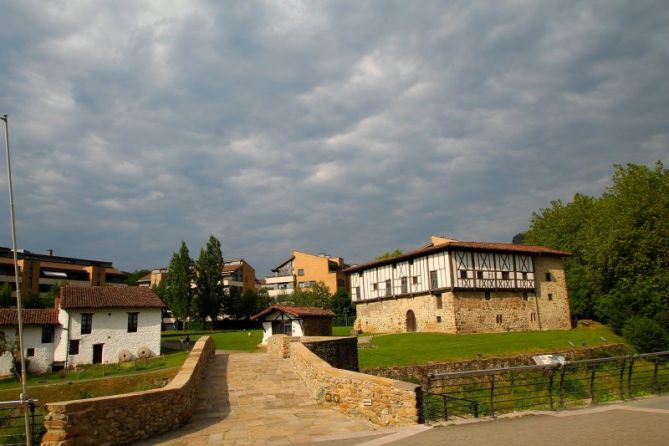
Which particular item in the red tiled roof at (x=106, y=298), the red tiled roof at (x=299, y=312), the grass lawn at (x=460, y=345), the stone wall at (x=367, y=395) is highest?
the red tiled roof at (x=106, y=298)

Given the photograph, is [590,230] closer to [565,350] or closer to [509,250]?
[509,250]

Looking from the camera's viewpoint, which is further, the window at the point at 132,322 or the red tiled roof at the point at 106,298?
the window at the point at 132,322

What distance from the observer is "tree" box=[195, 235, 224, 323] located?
199 feet

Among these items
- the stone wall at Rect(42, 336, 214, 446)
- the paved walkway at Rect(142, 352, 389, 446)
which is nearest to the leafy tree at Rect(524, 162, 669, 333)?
the paved walkway at Rect(142, 352, 389, 446)

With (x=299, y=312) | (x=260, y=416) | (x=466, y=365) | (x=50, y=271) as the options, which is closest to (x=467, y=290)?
(x=466, y=365)

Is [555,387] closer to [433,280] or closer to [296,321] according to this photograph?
[296,321]

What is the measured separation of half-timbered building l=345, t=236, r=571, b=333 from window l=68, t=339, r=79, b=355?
80.7ft

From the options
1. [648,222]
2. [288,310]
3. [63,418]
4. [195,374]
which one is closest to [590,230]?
[648,222]

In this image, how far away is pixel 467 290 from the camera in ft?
131

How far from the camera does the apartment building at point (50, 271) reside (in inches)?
2535

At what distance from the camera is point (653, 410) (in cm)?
927

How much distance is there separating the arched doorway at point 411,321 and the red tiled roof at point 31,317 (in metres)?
29.1

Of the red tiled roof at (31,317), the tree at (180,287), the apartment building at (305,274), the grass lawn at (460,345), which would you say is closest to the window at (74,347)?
the red tiled roof at (31,317)

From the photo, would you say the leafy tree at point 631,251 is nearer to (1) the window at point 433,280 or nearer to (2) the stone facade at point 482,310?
(2) the stone facade at point 482,310
